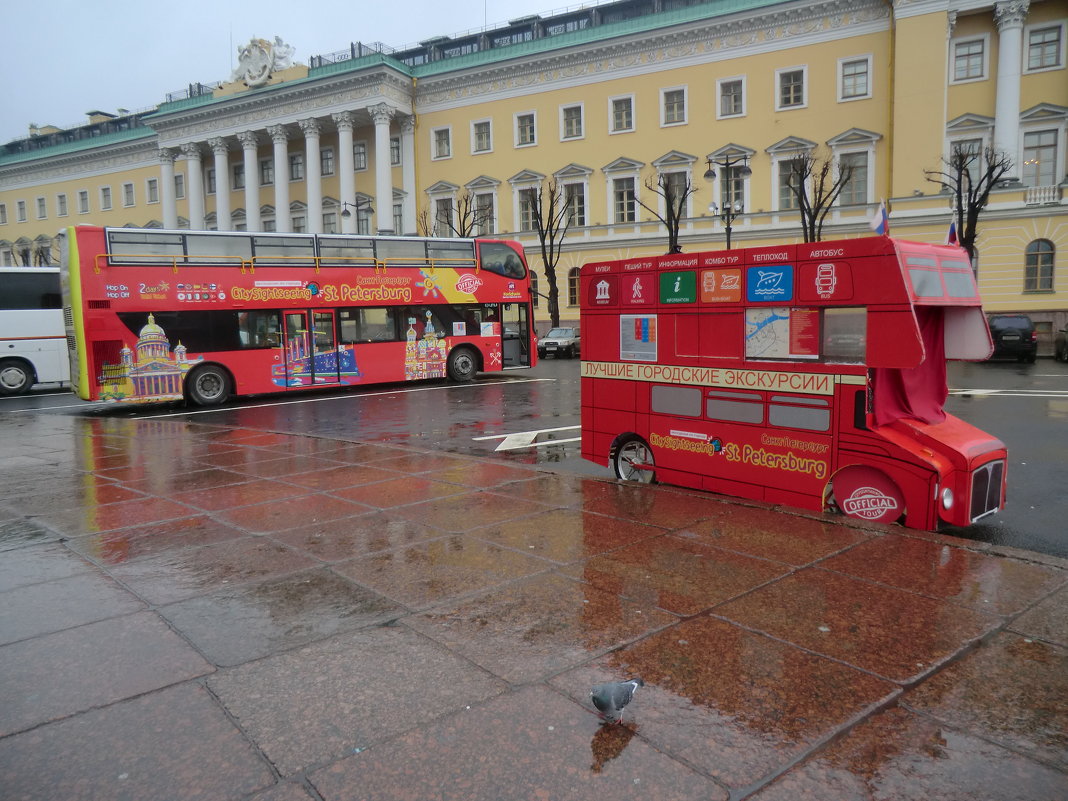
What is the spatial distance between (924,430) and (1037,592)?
1.67 metres

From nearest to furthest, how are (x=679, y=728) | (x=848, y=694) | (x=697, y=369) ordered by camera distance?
(x=679, y=728) → (x=848, y=694) → (x=697, y=369)

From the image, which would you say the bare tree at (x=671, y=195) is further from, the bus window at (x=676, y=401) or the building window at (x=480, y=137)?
the bus window at (x=676, y=401)

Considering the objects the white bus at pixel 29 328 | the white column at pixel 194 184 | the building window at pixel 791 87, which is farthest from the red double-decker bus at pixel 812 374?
the white column at pixel 194 184

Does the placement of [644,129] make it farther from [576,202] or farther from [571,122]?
[576,202]

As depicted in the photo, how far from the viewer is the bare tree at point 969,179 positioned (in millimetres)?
32656

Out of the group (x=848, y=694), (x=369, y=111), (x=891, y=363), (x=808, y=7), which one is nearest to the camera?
(x=848, y=694)

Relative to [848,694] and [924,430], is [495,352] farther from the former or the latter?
[848,694]

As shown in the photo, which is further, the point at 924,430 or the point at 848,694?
the point at 924,430

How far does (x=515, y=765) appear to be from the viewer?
300 centimetres

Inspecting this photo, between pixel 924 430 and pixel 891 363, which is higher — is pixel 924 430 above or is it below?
below

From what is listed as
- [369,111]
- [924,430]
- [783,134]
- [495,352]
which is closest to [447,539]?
[924,430]

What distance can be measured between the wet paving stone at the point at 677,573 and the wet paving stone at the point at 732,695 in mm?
492

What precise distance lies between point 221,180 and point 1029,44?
5007cm

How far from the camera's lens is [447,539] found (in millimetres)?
6090
